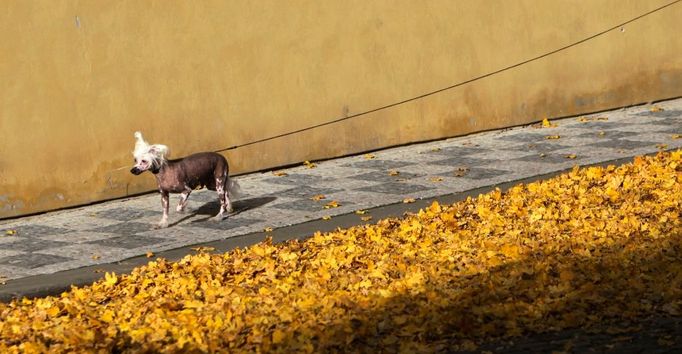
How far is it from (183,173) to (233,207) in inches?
30.3

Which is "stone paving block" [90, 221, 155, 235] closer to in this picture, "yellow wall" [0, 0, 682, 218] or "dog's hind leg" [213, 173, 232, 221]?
"dog's hind leg" [213, 173, 232, 221]

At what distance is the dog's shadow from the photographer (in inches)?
467

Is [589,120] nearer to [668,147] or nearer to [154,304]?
[668,147]

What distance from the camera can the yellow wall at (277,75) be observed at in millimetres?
12617

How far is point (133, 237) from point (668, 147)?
505 centimetres

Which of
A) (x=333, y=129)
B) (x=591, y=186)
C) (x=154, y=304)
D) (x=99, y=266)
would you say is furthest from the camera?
(x=333, y=129)

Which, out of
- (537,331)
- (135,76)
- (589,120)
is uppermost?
A: (135,76)

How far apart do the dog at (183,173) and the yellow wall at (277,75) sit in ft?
4.96

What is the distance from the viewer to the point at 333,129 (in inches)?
Answer: 553

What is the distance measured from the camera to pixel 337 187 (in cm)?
1256

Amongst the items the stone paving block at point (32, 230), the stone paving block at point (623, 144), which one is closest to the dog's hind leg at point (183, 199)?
the stone paving block at point (32, 230)

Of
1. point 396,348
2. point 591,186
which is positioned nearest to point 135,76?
point 591,186

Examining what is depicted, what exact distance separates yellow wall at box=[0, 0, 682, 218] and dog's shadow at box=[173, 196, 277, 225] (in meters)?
1.10

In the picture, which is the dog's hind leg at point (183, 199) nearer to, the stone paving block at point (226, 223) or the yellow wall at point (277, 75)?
the stone paving block at point (226, 223)
